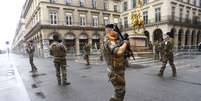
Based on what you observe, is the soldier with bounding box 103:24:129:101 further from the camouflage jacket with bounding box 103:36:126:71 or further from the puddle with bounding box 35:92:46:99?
the puddle with bounding box 35:92:46:99

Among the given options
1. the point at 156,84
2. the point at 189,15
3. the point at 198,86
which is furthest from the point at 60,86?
the point at 189,15

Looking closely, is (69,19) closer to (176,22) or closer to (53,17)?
(53,17)

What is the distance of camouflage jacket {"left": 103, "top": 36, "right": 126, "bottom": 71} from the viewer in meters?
3.42

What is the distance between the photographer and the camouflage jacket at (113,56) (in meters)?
3.42

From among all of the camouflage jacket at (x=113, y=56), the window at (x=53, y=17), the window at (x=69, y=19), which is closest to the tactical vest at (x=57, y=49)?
the camouflage jacket at (x=113, y=56)

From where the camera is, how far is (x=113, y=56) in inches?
139

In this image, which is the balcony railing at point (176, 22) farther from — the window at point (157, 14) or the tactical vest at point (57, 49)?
the tactical vest at point (57, 49)

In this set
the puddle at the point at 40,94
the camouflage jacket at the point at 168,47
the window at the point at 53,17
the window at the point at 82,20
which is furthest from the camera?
the window at the point at 82,20

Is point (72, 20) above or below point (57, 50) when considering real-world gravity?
above

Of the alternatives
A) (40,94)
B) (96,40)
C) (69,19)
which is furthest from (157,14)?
(40,94)

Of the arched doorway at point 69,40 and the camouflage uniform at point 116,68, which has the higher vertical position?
the arched doorway at point 69,40

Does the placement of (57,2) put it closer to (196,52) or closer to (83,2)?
(83,2)

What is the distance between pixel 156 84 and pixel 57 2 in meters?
30.6

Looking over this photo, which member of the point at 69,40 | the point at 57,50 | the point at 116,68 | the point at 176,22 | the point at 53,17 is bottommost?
the point at 116,68
